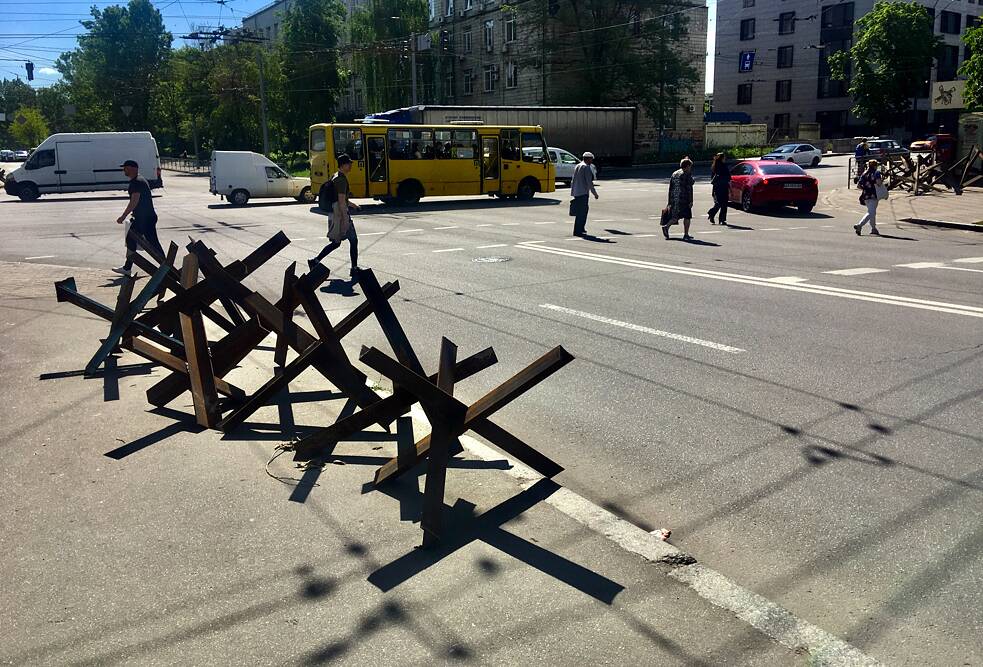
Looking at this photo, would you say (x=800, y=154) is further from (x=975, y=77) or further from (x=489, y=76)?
(x=489, y=76)

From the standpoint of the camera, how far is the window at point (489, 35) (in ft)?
207

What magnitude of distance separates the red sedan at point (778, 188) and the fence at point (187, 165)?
176ft

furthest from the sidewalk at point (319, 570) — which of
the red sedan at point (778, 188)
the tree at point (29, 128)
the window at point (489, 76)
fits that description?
the tree at point (29, 128)

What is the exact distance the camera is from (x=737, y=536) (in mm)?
4047

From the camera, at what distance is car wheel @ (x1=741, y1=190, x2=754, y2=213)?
23.6 metres

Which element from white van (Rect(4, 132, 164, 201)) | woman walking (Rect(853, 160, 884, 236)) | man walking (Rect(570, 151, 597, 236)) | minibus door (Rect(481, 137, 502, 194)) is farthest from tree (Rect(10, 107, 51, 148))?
woman walking (Rect(853, 160, 884, 236))

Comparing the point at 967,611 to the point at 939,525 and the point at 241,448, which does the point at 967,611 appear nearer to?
the point at 939,525

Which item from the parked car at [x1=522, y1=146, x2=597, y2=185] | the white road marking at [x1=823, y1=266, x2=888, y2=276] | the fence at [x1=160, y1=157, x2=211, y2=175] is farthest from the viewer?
the fence at [x1=160, y1=157, x2=211, y2=175]

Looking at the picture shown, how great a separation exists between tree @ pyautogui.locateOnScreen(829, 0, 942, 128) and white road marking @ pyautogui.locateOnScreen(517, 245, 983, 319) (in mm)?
59696

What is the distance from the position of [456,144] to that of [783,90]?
56.3 meters

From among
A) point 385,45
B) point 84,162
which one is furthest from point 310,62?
point 84,162

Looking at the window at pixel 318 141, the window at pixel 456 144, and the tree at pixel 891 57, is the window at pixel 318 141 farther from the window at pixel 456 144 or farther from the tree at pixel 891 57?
the tree at pixel 891 57

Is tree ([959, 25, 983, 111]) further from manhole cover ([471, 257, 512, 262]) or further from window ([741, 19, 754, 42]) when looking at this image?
window ([741, 19, 754, 42])

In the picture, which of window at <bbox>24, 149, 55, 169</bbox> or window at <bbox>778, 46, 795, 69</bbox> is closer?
window at <bbox>24, 149, 55, 169</bbox>
